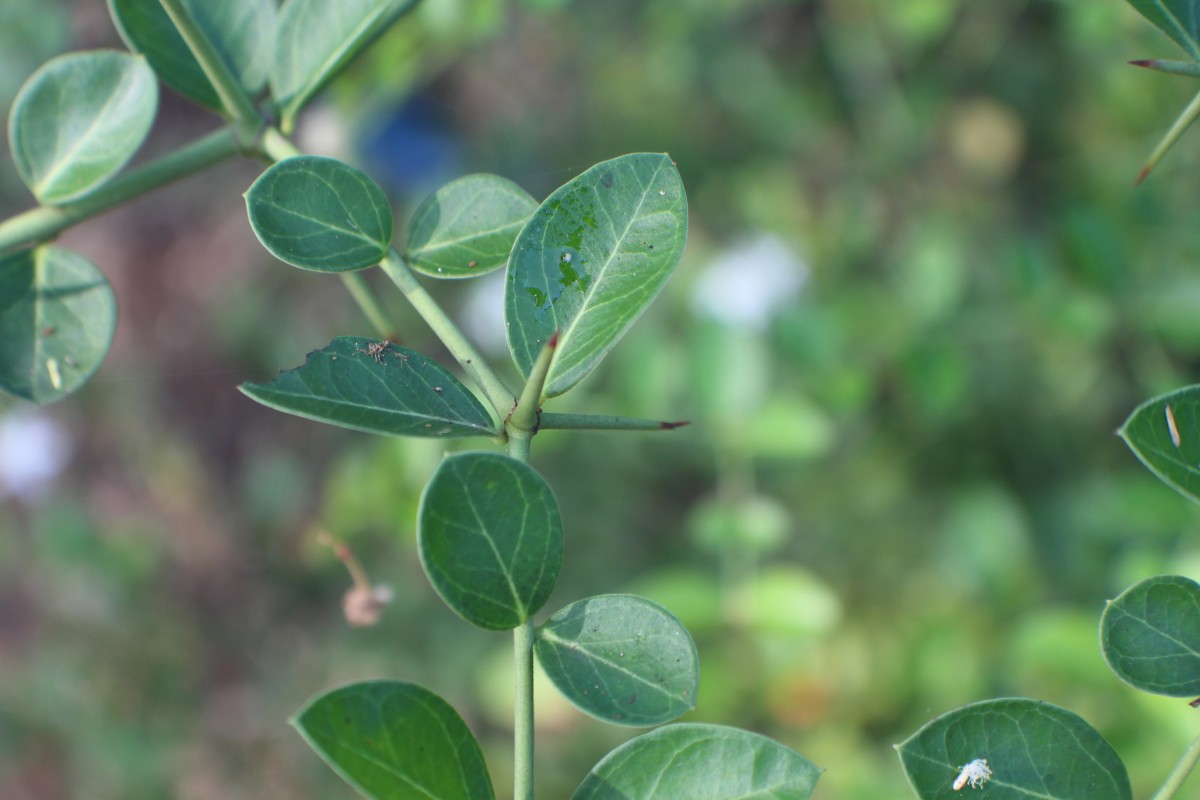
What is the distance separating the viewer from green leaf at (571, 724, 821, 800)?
32 centimetres

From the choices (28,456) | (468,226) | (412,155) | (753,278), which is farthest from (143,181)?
(28,456)

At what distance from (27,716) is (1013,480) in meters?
1.67

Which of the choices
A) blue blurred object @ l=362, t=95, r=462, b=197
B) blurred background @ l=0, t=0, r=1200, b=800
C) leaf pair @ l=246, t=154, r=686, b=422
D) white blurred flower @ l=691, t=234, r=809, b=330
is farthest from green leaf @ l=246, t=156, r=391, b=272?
blue blurred object @ l=362, t=95, r=462, b=197

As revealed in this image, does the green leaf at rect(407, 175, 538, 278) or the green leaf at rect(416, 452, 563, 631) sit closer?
the green leaf at rect(416, 452, 563, 631)

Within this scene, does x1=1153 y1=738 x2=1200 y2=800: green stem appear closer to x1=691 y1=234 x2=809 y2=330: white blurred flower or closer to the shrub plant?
the shrub plant

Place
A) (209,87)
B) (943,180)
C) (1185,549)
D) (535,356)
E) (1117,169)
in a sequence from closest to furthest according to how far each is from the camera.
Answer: (535,356)
(209,87)
(1185,549)
(1117,169)
(943,180)

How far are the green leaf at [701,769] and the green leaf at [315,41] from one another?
0.32 m

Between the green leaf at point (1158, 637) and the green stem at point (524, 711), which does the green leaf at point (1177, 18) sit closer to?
the green leaf at point (1158, 637)

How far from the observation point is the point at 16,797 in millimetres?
1832

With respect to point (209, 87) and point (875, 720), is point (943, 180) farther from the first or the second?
point (209, 87)

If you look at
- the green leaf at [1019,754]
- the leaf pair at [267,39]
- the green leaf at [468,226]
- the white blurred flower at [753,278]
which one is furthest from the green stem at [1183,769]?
the white blurred flower at [753,278]

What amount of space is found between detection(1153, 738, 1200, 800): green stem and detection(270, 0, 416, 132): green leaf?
1.38 feet

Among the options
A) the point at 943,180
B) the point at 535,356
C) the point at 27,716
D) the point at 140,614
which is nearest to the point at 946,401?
the point at 943,180

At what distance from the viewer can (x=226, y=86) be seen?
0.46 metres
